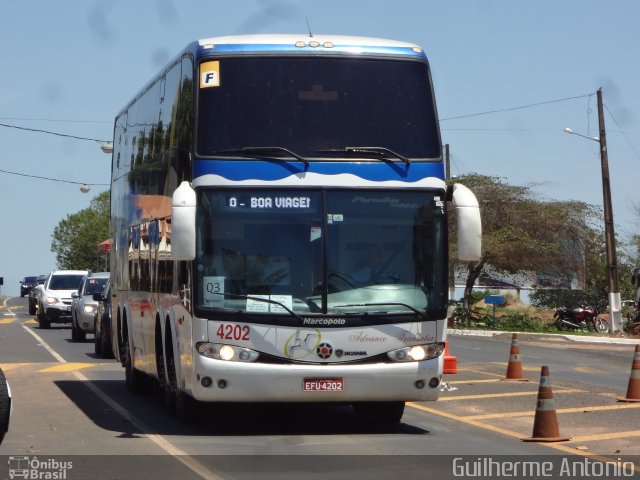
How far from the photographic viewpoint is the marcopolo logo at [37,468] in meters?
10.5

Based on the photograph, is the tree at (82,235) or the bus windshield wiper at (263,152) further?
the tree at (82,235)

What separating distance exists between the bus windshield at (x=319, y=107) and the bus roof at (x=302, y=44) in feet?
0.38

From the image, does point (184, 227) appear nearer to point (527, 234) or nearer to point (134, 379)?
point (134, 379)

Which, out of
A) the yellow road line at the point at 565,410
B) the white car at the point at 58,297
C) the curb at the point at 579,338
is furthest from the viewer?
the white car at the point at 58,297

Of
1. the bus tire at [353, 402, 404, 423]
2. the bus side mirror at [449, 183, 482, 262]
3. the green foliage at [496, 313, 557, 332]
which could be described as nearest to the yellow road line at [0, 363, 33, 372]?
the bus tire at [353, 402, 404, 423]

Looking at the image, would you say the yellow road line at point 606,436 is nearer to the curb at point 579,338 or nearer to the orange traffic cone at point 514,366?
the orange traffic cone at point 514,366

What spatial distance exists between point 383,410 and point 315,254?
2.38 metres

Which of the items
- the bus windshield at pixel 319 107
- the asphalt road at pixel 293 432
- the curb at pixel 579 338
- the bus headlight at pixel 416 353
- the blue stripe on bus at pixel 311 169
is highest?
the bus windshield at pixel 319 107

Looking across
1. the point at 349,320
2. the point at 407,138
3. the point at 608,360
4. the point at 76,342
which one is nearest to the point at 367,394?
the point at 349,320

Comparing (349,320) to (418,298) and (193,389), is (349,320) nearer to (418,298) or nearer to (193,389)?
(418,298)

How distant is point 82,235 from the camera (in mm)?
118562

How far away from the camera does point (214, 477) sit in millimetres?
10461

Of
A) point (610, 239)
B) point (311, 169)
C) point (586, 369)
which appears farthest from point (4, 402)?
point (610, 239)

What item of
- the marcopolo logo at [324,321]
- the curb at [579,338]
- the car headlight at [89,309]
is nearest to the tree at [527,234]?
the curb at [579,338]
